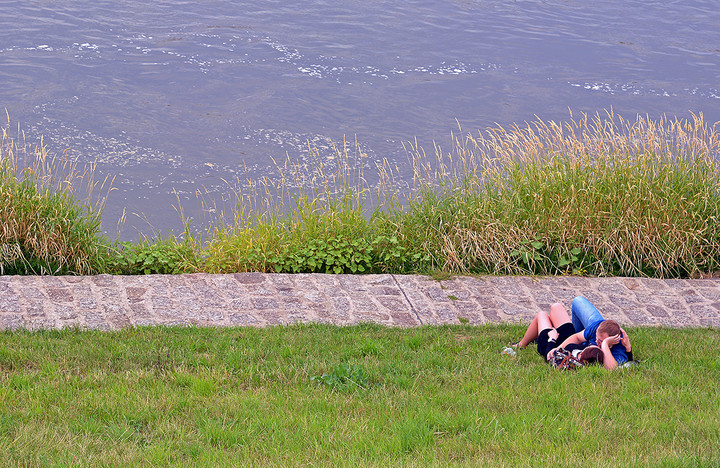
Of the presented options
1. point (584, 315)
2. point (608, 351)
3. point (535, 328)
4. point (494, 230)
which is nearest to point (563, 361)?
point (608, 351)

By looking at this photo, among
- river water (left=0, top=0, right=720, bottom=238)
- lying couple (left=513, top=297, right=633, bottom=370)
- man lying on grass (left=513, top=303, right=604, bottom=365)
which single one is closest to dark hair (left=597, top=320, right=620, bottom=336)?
lying couple (left=513, top=297, right=633, bottom=370)

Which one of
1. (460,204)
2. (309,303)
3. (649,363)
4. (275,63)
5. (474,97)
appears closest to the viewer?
(649,363)

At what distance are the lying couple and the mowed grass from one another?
0.19 m

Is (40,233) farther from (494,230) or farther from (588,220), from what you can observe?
(588,220)

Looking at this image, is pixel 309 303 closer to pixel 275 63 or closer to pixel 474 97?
pixel 474 97

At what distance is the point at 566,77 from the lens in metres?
18.8

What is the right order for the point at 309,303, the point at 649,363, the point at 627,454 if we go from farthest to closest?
the point at 309,303 → the point at 649,363 → the point at 627,454

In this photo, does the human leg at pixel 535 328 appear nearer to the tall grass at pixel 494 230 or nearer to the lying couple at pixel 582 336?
the lying couple at pixel 582 336

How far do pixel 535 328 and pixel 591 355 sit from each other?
70 centimetres

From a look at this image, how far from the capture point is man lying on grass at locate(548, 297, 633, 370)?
5.65m

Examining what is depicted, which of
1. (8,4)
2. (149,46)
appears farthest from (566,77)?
(8,4)

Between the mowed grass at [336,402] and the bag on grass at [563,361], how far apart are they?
0.12 metres

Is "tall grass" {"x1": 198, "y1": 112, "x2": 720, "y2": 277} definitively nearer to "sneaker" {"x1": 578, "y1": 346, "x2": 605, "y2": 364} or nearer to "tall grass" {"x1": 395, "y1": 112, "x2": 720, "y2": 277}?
"tall grass" {"x1": 395, "y1": 112, "x2": 720, "y2": 277}

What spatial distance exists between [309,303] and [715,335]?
12.0 feet
